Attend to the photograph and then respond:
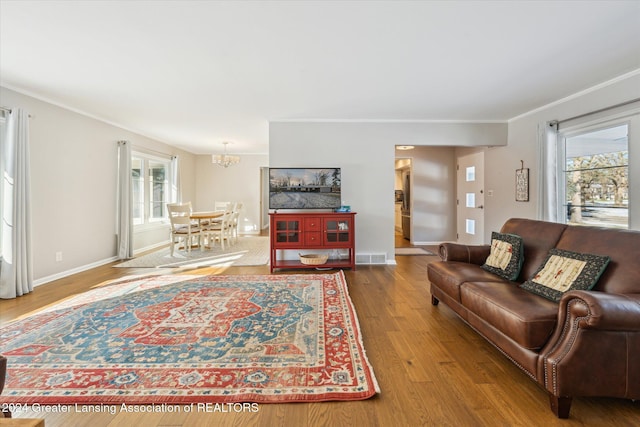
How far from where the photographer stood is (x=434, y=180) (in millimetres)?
6852

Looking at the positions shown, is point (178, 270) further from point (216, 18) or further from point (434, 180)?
point (434, 180)

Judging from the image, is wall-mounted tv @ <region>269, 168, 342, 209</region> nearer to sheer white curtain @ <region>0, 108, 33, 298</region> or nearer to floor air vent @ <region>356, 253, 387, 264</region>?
floor air vent @ <region>356, 253, 387, 264</region>

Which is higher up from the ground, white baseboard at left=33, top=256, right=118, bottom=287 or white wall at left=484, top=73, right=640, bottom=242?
white wall at left=484, top=73, right=640, bottom=242

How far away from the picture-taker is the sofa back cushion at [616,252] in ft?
5.83

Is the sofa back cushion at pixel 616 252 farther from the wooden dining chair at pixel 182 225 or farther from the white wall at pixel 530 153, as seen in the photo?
the wooden dining chair at pixel 182 225

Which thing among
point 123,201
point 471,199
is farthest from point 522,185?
point 123,201

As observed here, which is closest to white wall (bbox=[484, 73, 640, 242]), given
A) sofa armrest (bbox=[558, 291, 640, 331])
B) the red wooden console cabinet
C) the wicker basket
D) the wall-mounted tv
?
sofa armrest (bbox=[558, 291, 640, 331])

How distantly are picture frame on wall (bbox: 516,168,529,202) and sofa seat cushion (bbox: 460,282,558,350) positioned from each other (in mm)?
2912

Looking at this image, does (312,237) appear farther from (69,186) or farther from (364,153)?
(69,186)

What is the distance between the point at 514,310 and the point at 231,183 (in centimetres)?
793

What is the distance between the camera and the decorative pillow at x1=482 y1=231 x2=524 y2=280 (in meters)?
2.50

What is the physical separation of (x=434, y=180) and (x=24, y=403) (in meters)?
6.99

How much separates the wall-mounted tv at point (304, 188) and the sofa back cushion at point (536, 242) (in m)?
2.62

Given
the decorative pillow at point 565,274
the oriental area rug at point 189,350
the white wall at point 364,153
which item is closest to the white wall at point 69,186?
the oriental area rug at point 189,350
